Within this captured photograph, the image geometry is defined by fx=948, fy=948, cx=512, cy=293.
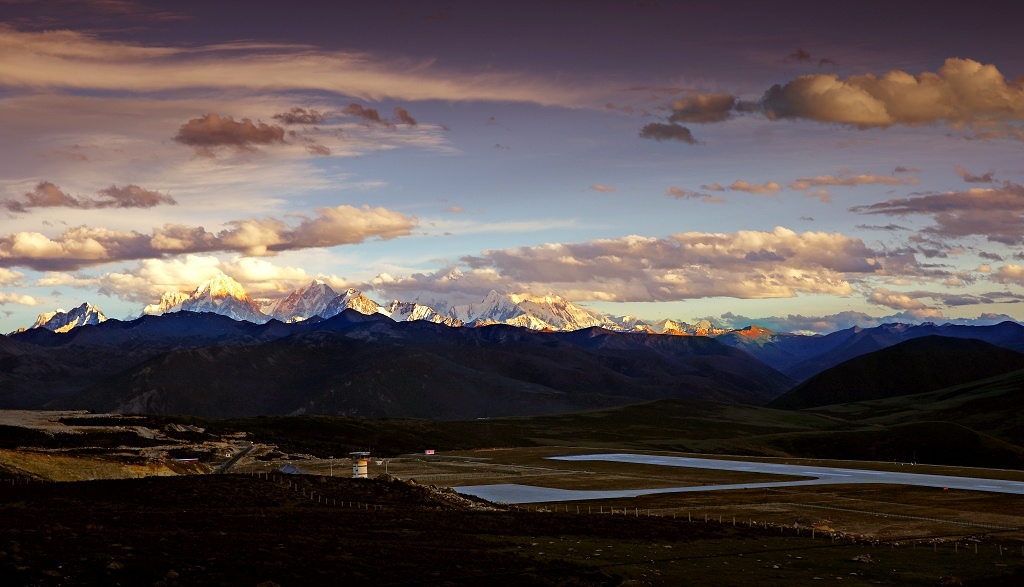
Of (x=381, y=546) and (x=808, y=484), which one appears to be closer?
(x=381, y=546)

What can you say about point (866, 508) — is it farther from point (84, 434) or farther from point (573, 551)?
point (84, 434)

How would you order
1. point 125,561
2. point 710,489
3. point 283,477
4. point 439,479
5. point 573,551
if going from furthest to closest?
point 439,479
point 710,489
point 283,477
point 573,551
point 125,561

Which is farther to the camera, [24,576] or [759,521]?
[759,521]

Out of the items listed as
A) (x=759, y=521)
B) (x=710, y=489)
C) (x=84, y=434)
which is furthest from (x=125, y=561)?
(x=84, y=434)

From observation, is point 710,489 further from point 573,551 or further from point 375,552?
point 375,552

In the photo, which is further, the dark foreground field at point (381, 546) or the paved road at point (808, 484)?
the paved road at point (808, 484)

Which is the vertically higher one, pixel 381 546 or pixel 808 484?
pixel 381 546

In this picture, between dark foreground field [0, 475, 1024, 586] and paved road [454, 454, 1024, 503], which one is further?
paved road [454, 454, 1024, 503]

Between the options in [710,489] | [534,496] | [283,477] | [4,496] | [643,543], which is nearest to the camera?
[643,543]
